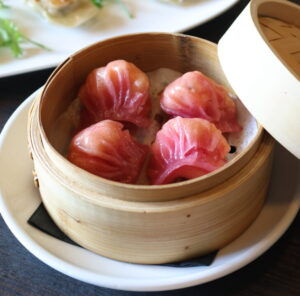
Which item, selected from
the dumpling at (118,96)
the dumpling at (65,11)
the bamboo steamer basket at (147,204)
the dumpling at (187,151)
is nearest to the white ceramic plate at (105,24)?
the dumpling at (65,11)

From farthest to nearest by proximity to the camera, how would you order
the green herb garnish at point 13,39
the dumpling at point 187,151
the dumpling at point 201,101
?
the green herb garnish at point 13,39, the dumpling at point 201,101, the dumpling at point 187,151

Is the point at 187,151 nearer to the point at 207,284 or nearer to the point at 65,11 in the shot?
the point at 207,284

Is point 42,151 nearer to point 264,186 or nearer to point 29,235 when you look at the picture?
point 29,235

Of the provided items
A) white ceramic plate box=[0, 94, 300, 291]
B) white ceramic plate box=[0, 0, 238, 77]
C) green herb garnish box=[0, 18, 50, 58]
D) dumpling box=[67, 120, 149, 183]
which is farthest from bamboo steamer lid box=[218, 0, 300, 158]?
green herb garnish box=[0, 18, 50, 58]

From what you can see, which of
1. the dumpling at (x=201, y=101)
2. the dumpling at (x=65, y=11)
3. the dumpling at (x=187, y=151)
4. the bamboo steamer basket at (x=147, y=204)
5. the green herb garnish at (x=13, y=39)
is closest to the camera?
the bamboo steamer basket at (x=147, y=204)

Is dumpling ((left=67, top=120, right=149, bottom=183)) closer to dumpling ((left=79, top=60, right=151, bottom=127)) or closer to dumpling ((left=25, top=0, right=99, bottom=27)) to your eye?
dumpling ((left=79, top=60, right=151, bottom=127))

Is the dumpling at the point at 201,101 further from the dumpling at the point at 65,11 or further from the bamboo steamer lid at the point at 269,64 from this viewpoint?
the dumpling at the point at 65,11

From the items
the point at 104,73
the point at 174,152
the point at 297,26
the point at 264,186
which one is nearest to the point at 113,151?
the point at 174,152
